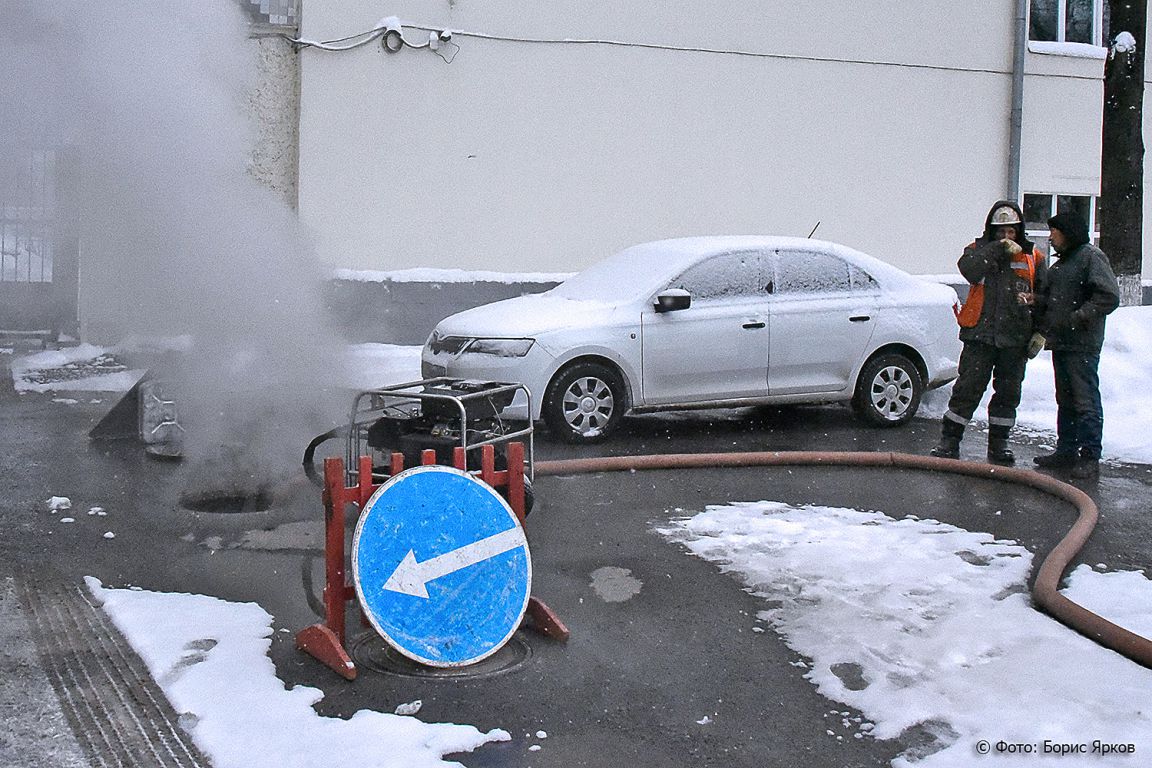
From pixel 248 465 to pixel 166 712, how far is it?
4228 millimetres

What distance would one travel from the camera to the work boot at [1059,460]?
8.64 meters

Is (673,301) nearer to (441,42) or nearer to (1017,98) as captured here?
(441,42)

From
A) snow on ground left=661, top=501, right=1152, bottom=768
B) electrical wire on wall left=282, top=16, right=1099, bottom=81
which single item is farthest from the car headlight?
electrical wire on wall left=282, top=16, right=1099, bottom=81

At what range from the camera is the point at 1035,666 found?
15.1 feet

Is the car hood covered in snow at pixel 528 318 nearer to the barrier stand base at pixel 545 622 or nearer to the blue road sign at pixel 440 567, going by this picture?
the barrier stand base at pixel 545 622

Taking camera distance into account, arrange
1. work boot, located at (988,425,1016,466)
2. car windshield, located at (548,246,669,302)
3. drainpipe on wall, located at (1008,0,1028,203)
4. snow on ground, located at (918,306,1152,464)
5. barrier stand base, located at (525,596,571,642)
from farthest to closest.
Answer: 1. drainpipe on wall, located at (1008,0,1028,203)
2. car windshield, located at (548,246,669,302)
3. snow on ground, located at (918,306,1152,464)
4. work boot, located at (988,425,1016,466)
5. barrier stand base, located at (525,596,571,642)

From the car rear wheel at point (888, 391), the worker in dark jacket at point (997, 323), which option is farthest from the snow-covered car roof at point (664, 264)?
the worker in dark jacket at point (997, 323)

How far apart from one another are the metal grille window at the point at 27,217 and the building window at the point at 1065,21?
13.5 m

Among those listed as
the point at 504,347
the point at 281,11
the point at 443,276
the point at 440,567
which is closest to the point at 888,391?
the point at 504,347

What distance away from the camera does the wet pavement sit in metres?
4.10

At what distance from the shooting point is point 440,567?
14.8 ft

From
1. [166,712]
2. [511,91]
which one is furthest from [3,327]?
[166,712]

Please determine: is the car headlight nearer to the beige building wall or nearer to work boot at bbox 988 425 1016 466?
work boot at bbox 988 425 1016 466

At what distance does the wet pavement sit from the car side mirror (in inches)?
42.4
